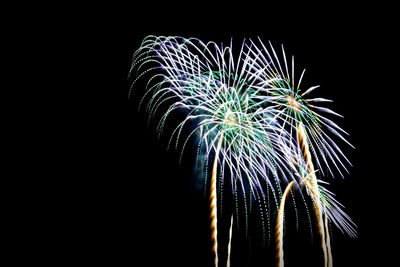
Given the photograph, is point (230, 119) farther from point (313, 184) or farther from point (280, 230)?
point (280, 230)

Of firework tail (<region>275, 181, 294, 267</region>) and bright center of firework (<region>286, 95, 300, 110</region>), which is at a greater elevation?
bright center of firework (<region>286, 95, 300, 110</region>)

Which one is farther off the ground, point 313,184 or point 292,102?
point 292,102

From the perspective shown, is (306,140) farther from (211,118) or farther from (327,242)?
(327,242)

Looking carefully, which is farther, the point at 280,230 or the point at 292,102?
the point at 280,230

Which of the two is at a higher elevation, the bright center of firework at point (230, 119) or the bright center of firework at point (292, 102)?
the bright center of firework at point (292, 102)

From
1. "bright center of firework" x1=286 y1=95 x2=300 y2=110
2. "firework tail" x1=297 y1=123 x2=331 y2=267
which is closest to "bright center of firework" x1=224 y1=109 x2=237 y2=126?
"bright center of firework" x1=286 y1=95 x2=300 y2=110

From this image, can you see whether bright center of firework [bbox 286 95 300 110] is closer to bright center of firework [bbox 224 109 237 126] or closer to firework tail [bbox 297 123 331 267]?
firework tail [bbox 297 123 331 267]

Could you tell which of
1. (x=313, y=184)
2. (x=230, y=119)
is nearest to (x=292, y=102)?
(x=230, y=119)

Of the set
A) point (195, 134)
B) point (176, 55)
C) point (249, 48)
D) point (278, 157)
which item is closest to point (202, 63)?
point (176, 55)

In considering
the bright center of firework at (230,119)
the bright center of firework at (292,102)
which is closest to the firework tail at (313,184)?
the bright center of firework at (292,102)

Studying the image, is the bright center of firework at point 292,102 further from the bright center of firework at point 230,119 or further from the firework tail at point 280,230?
the firework tail at point 280,230

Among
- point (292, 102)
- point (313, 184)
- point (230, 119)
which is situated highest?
point (292, 102)
